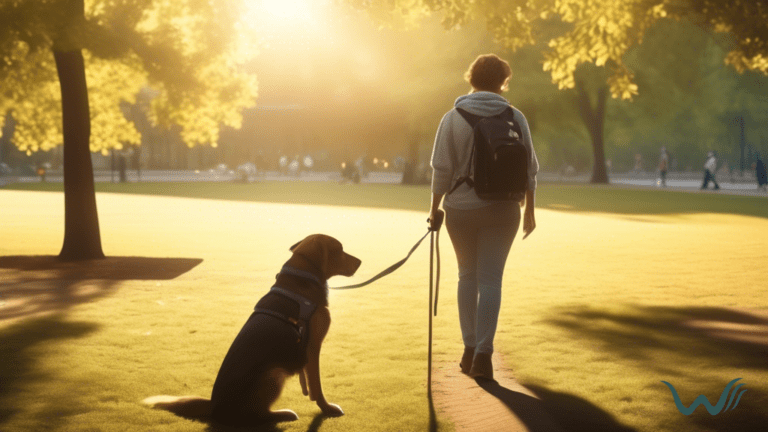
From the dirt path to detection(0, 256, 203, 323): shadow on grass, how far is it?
4.88 meters

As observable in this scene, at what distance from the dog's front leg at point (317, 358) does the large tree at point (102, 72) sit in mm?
7849

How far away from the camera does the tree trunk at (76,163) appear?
41.2 feet

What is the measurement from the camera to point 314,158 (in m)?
75.1

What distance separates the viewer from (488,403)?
5.32 meters

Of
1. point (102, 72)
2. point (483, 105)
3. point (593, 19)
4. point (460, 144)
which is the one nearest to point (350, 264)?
point (460, 144)

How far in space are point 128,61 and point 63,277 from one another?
377 cm

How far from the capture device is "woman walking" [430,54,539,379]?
18.3 feet

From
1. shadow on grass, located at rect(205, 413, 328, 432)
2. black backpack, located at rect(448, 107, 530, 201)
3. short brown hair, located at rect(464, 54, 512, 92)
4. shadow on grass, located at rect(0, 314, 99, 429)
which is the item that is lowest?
shadow on grass, located at rect(0, 314, 99, 429)

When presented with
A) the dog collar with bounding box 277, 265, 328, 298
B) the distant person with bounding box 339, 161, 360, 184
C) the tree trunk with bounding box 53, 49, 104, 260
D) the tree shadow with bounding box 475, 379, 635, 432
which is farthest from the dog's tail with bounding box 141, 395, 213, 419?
the distant person with bounding box 339, 161, 360, 184

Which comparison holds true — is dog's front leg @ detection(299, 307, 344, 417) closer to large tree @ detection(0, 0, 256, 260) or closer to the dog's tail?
the dog's tail

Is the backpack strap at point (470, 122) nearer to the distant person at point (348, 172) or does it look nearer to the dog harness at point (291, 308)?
the dog harness at point (291, 308)

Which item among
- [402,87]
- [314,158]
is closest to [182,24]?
[402,87]

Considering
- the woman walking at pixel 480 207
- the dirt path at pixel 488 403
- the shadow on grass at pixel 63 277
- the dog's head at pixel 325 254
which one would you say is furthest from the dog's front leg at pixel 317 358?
the shadow on grass at pixel 63 277

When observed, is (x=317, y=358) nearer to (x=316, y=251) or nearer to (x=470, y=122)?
(x=316, y=251)
